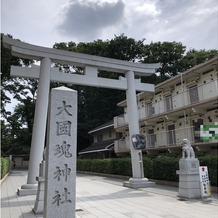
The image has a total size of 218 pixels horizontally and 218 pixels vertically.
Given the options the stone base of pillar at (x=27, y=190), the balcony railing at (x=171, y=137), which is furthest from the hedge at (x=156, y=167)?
the stone base of pillar at (x=27, y=190)

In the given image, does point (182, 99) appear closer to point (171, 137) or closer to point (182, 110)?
point (182, 110)

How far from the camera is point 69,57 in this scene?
41.5 feet

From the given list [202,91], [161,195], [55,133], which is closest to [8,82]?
[202,91]

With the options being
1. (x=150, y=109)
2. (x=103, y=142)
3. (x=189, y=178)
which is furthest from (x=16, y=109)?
(x=189, y=178)

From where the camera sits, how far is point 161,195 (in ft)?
35.0

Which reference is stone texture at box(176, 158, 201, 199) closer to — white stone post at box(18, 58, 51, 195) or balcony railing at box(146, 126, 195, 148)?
white stone post at box(18, 58, 51, 195)

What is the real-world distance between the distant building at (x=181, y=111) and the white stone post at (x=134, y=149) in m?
4.95

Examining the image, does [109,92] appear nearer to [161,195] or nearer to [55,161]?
[161,195]

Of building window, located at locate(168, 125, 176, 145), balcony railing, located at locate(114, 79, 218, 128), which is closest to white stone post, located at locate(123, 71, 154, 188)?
balcony railing, located at locate(114, 79, 218, 128)

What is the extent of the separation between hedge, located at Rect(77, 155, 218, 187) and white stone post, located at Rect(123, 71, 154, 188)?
4.32ft

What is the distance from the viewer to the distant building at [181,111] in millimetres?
16422

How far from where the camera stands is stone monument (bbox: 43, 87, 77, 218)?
5273 millimetres

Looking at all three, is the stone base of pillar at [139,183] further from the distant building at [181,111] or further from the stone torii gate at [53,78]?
the distant building at [181,111]

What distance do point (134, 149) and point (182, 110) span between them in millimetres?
6526
